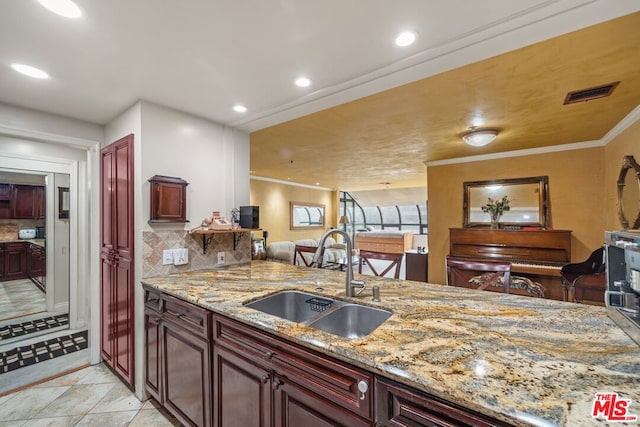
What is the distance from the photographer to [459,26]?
139cm

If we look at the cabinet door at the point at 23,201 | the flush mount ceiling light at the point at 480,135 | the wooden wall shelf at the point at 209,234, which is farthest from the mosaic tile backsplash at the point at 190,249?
the flush mount ceiling light at the point at 480,135

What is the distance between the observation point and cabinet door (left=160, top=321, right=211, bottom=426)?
159 cm

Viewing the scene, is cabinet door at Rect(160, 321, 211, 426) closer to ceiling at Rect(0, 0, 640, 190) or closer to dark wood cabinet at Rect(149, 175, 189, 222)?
dark wood cabinet at Rect(149, 175, 189, 222)

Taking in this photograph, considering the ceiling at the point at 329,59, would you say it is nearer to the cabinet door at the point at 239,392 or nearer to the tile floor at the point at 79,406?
the cabinet door at the point at 239,392

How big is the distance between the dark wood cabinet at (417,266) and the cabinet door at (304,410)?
4876 mm

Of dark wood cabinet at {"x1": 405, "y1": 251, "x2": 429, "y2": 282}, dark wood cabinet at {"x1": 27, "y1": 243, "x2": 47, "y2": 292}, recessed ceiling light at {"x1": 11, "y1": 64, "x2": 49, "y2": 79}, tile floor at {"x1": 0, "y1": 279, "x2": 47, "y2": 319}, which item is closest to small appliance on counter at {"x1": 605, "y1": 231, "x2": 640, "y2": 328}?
recessed ceiling light at {"x1": 11, "y1": 64, "x2": 49, "y2": 79}

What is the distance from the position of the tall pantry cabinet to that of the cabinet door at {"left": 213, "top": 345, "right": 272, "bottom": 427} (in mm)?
1172

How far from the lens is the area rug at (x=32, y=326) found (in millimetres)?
3278

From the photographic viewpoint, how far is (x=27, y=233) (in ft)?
12.4

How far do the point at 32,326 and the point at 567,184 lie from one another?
786cm

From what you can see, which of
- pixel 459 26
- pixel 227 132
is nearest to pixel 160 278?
pixel 227 132

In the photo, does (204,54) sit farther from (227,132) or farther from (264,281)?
(264,281)

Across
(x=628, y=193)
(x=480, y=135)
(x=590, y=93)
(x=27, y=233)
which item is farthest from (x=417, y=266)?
(x=27, y=233)

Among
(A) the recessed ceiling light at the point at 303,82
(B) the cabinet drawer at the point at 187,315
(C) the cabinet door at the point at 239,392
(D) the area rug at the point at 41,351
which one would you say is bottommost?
(D) the area rug at the point at 41,351
